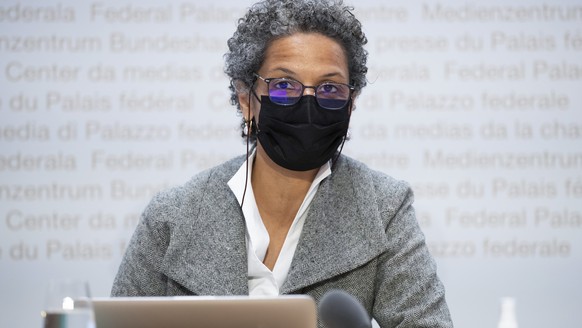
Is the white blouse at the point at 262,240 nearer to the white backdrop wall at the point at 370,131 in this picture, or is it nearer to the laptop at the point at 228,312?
the laptop at the point at 228,312

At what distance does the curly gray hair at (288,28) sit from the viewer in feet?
6.96

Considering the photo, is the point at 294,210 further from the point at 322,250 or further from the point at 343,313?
the point at 343,313

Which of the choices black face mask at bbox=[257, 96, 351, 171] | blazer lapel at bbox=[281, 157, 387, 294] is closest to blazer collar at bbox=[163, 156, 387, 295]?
blazer lapel at bbox=[281, 157, 387, 294]

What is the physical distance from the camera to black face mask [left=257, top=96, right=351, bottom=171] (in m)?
2.06

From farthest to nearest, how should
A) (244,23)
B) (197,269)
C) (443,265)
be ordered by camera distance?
(443,265)
(244,23)
(197,269)

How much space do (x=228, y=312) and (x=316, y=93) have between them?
0.87 metres

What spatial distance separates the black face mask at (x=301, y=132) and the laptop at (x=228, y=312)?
2.71 feet

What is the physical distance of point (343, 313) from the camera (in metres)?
1.17

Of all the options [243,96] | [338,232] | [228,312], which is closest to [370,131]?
[243,96]

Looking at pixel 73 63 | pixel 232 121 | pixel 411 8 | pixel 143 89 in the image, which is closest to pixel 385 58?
pixel 411 8

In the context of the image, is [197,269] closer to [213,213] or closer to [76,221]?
[213,213]

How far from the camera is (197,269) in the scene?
2.04m

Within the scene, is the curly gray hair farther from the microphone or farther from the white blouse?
the microphone

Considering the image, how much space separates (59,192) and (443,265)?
1520mm
